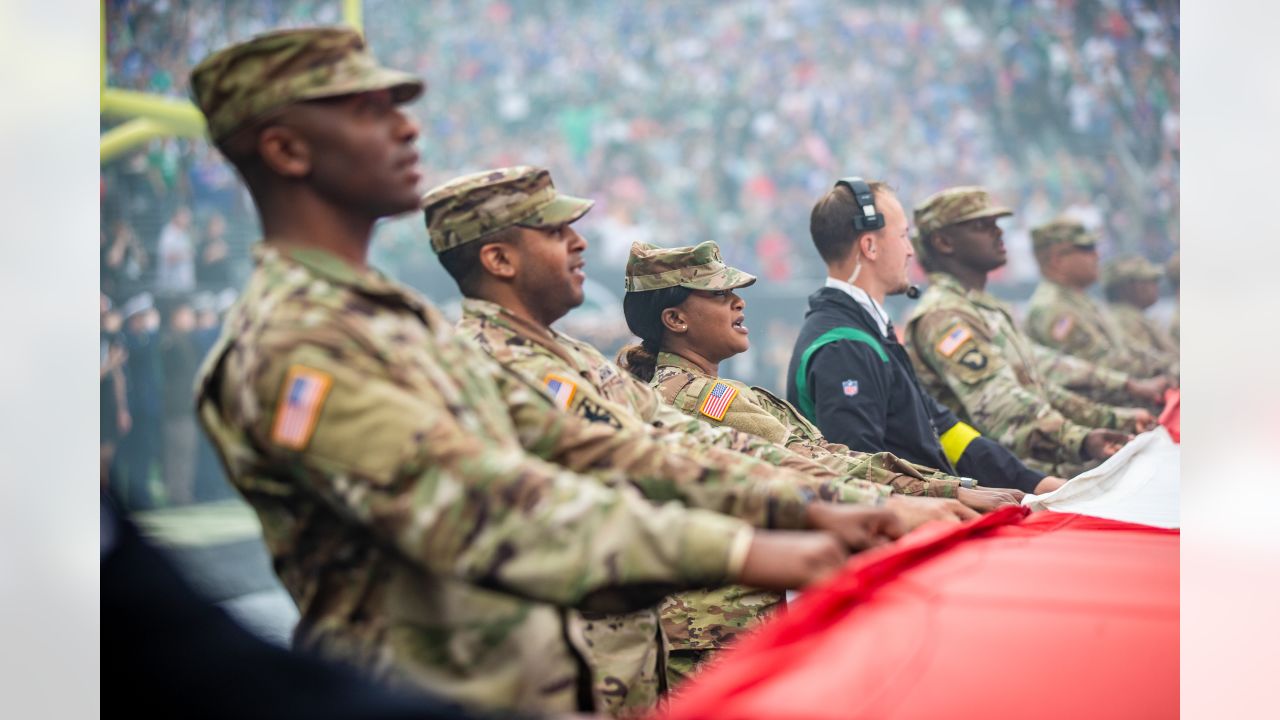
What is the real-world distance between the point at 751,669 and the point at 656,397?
1.34 m

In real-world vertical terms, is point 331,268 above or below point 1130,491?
above

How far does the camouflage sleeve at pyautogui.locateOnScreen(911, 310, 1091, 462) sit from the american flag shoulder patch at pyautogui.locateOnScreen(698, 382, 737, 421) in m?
1.76

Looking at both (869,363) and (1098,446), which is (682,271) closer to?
(869,363)

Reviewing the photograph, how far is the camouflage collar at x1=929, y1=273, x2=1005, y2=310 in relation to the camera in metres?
5.24

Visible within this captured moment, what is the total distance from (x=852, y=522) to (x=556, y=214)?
0.95 m

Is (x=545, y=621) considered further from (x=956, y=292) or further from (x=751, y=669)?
(x=956, y=292)

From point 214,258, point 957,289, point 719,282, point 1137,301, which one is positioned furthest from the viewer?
point 1137,301

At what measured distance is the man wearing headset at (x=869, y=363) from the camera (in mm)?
3885

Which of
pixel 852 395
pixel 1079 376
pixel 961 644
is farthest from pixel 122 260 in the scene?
pixel 1079 376

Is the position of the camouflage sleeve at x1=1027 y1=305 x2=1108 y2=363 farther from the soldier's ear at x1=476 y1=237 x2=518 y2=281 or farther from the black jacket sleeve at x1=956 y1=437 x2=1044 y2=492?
the soldier's ear at x1=476 y1=237 x2=518 y2=281

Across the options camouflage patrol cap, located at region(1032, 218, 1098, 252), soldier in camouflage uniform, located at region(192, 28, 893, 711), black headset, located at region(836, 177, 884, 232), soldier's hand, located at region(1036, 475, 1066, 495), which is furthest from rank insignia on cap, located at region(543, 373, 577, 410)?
camouflage patrol cap, located at region(1032, 218, 1098, 252)

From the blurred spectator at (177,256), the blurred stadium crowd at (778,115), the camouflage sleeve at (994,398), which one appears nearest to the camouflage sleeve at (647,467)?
the blurred spectator at (177,256)

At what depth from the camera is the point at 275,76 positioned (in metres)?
1.73

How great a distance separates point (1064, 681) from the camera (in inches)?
64.1
